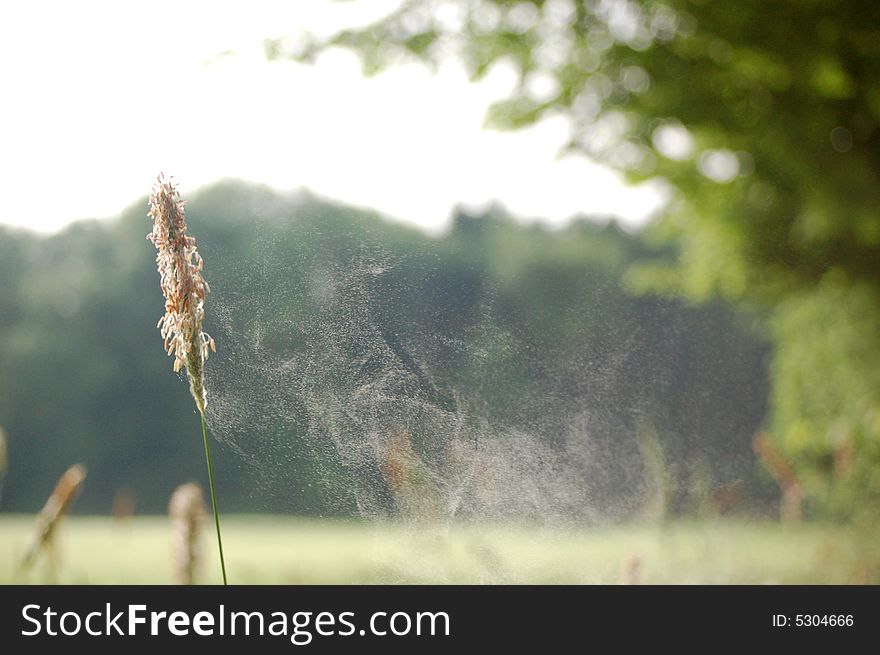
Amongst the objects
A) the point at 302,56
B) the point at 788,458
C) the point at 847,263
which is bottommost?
the point at 788,458

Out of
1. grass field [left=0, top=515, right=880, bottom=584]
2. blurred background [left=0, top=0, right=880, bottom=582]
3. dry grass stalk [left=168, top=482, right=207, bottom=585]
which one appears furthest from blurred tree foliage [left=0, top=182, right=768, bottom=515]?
dry grass stalk [left=168, top=482, right=207, bottom=585]

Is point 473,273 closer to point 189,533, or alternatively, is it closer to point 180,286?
point 189,533

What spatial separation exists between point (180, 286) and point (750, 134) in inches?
92.0

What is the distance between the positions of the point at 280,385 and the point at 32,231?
124 cm

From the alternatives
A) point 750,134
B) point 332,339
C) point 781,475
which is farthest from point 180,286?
point 781,475

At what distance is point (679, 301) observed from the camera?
294cm

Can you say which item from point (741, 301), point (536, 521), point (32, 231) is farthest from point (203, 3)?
point (741, 301)

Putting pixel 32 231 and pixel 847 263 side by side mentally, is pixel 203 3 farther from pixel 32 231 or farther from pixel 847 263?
pixel 847 263

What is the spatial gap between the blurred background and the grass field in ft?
0.04

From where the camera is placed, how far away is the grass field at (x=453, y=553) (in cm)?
202

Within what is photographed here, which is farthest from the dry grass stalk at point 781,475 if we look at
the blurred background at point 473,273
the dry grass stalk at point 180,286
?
the dry grass stalk at point 180,286

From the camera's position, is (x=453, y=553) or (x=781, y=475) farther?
(x=781, y=475)

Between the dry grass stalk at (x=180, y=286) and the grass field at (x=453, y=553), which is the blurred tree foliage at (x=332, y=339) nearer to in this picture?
the grass field at (x=453, y=553)

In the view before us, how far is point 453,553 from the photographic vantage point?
2072 millimetres
